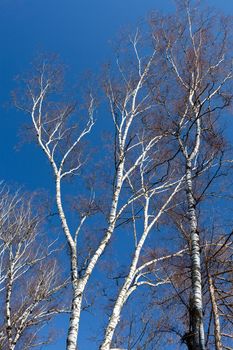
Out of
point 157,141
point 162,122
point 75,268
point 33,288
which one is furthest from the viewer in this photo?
point 33,288

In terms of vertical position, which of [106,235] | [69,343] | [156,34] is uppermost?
[156,34]

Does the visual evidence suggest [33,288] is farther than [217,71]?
Yes

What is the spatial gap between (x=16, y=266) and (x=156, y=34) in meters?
6.95

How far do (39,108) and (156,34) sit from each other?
360 cm

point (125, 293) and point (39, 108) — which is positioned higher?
point (39, 108)

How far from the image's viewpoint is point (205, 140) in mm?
7027

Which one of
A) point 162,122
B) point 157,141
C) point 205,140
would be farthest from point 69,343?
point 157,141

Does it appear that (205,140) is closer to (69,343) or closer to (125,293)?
(125,293)

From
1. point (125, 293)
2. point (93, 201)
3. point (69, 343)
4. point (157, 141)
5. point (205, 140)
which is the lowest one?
point (69, 343)

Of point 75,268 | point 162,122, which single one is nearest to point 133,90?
point 162,122

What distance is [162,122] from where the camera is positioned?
8.43 m

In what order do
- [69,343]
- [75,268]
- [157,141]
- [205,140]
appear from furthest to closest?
[157,141]
[75,268]
[205,140]
[69,343]

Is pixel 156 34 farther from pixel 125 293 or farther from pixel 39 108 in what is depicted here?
pixel 125 293

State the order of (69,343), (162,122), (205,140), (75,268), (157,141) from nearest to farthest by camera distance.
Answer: (69,343) < (205,140) < (75,268) < (162,122) < (157,141)
